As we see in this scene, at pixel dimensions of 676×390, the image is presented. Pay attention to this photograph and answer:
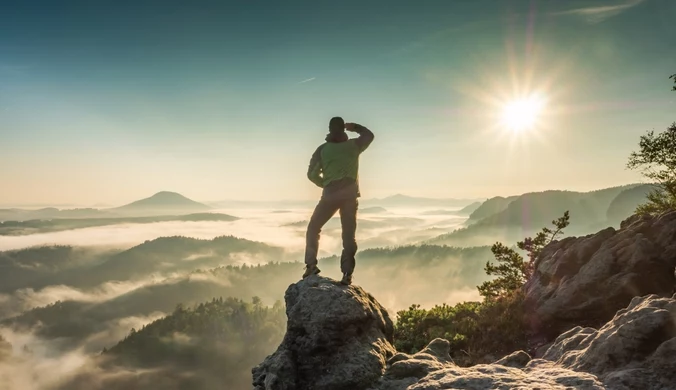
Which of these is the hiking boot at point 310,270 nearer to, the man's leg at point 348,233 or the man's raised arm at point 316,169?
the man's leg at point 348,233

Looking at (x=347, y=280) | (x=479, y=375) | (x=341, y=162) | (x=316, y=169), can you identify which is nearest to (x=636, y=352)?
(x=479, y=375)

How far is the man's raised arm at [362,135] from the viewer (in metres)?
10.5

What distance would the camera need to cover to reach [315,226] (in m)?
10.6

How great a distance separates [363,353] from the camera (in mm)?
8055

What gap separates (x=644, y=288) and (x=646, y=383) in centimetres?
833

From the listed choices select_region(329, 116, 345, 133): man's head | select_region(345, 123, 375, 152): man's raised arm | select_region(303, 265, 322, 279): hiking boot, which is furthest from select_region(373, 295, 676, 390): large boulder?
select_region(329, 116, 345, 133): man's head

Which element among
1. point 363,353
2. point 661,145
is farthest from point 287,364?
point 661,145

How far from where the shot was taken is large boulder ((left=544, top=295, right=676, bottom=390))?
5.94 m

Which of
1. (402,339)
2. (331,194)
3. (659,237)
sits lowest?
(402,339)

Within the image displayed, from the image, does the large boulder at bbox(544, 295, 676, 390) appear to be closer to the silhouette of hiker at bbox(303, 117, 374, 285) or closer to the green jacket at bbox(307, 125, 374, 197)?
the silhouette of hiker at bbox(303, 117, 374, 285)

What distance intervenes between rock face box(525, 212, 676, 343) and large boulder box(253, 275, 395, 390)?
26.1 ft

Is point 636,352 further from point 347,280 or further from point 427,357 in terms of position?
point 347,280

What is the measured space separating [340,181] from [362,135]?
1.36 meters

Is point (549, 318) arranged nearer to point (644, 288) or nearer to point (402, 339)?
point (644, 288)
